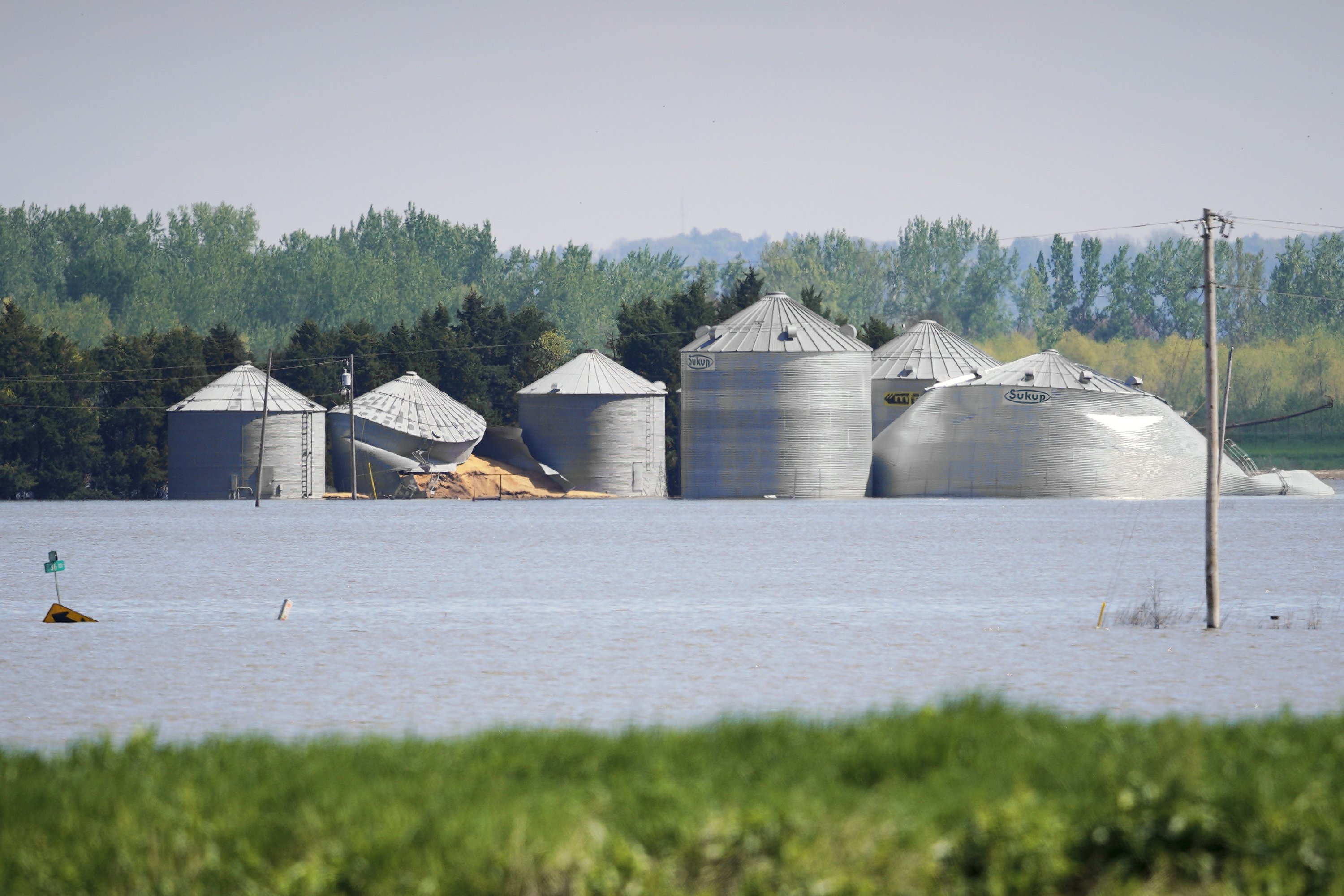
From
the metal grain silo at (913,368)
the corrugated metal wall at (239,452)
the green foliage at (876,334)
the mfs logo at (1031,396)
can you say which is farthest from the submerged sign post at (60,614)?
the green foliage at (876,334)

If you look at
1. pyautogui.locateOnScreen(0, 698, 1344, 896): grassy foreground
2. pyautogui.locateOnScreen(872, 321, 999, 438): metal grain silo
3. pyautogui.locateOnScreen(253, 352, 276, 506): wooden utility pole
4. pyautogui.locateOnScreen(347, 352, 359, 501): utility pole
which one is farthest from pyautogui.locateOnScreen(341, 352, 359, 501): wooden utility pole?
pyautogui.locateOnScreen(0, 698, 1344, 896): grassy foreground

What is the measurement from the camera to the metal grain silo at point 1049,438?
Result: 341 ft

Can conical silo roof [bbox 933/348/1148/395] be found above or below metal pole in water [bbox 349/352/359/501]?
above

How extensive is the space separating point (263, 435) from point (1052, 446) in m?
48.8

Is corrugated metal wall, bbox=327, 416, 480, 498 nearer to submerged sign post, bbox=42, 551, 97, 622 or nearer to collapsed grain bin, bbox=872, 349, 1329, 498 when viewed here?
collapsed grain bin, bbox=872, 349, 1329, 498

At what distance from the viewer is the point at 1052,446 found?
105 meters

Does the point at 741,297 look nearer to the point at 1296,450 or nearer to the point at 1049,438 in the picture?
the point at 1049,438

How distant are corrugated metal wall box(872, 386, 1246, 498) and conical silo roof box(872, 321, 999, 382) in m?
9.20

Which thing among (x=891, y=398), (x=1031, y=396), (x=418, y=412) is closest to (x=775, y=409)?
(x=891, y=398)

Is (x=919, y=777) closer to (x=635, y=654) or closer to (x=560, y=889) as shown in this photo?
(x=560, y=889)

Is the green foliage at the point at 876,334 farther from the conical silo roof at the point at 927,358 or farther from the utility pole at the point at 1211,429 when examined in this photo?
the utility pole at the point at 1211,429

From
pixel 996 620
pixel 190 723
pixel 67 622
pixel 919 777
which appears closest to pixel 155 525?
pixel 67 622

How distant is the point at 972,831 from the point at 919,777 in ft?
4.78

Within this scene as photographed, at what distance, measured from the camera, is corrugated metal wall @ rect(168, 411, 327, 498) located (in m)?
115
